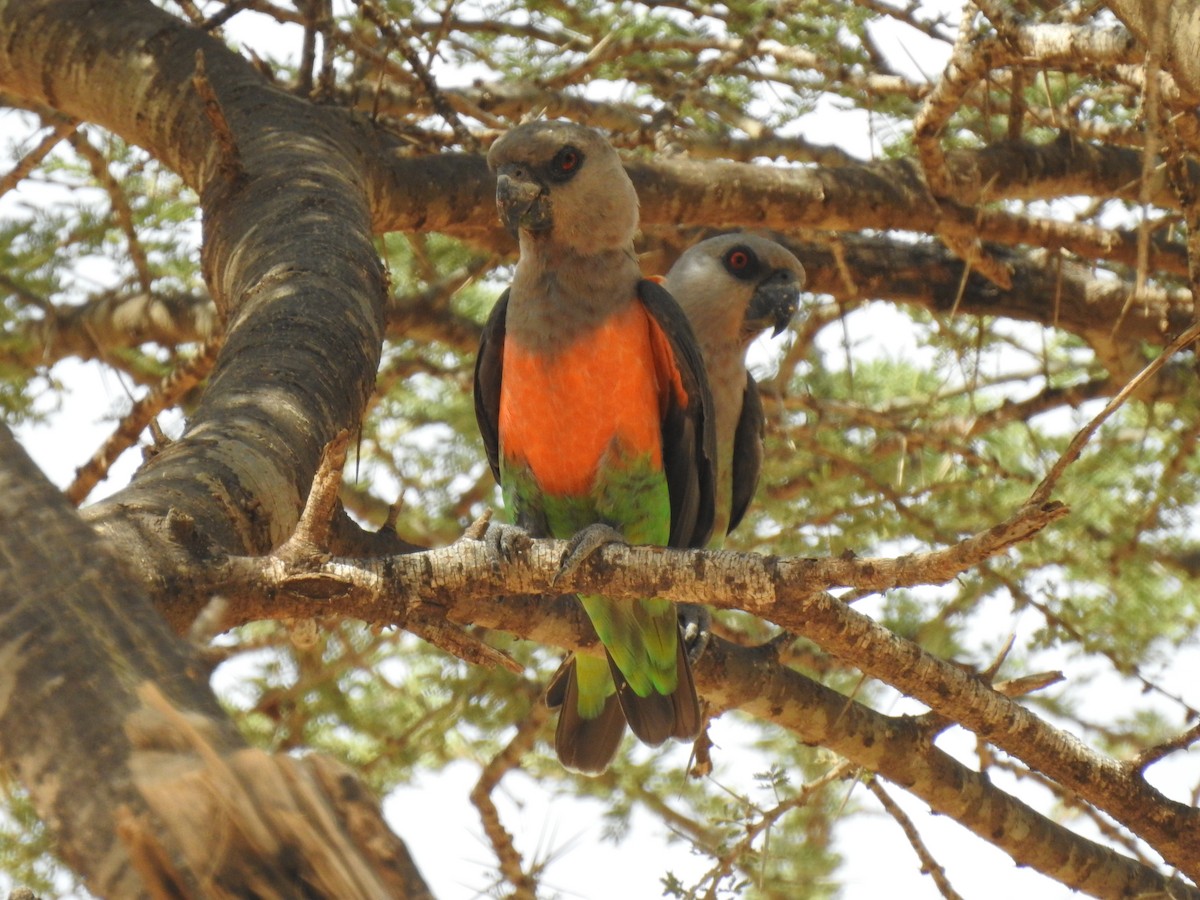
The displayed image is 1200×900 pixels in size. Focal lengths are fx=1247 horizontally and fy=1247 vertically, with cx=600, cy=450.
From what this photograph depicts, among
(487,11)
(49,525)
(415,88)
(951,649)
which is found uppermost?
(487,11)

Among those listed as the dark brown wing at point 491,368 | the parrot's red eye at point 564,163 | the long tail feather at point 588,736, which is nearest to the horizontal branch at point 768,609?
the long tail feather at point 588,736

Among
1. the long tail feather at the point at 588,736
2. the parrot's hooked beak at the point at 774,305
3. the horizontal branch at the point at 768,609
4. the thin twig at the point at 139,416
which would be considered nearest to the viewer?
the horizontal branch at the point at 768,609

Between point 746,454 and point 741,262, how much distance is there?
94 cm

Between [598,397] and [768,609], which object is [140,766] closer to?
[768,609]

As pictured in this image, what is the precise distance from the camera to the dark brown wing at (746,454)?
16.0 ft

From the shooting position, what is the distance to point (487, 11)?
561cm

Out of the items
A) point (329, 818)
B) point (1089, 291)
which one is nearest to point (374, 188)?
point (1089, 291)

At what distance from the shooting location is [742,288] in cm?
526

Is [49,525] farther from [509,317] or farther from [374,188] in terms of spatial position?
[374,188]

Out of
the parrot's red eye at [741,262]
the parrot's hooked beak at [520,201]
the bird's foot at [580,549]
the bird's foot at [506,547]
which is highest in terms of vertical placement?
the parrot's red eye at [741,262]

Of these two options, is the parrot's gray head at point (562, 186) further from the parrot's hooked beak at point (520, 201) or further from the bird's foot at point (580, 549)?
the bird's foot at point (580, 549)

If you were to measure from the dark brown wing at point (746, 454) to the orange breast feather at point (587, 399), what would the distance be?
1.04m

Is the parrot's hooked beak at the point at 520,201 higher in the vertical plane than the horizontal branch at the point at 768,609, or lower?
higher

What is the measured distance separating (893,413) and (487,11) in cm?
264
